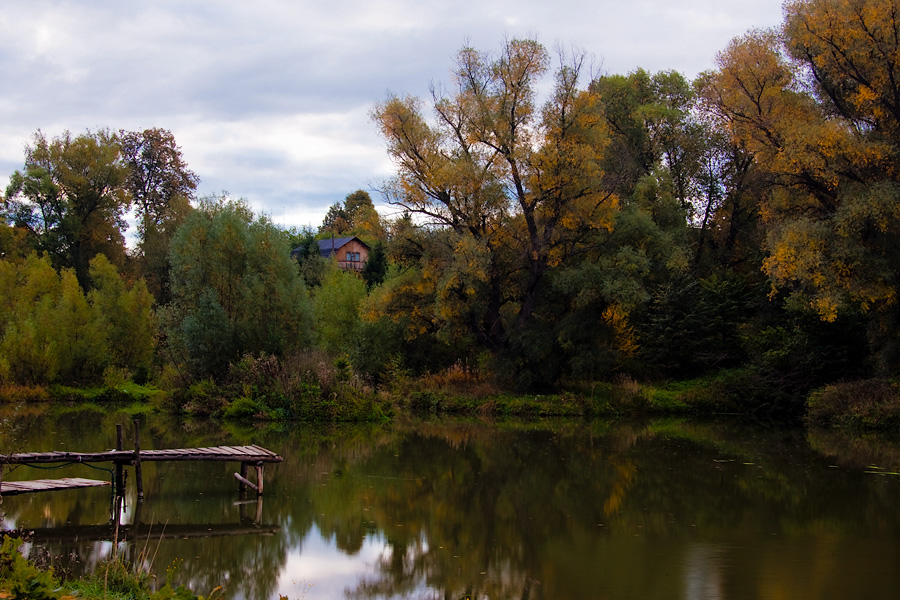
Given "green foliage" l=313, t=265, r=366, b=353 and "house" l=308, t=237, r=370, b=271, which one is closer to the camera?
"green foliage" l=313, t=265, r=366, b=353

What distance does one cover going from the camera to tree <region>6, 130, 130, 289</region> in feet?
147

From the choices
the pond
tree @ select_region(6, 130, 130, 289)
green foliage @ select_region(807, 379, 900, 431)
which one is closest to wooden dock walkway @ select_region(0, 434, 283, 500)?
the pond

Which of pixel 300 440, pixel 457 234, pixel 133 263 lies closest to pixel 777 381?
pixel 457 234

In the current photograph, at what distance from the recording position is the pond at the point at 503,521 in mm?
8781

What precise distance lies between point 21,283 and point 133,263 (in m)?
11.9

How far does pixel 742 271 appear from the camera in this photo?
34938 millimetres

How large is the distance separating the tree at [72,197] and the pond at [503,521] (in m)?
29.5

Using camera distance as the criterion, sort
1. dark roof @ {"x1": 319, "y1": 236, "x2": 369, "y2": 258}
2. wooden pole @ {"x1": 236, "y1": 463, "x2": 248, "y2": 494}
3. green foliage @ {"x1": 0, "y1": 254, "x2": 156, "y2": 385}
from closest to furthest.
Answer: wooden pole @ {"x1": 236, "y1": 463, "x2": 248, "y2": 494}, green foliage @ {"x1": 0, "y1": 254, "x2": 156, "y2": 385}, dark roof @ {"x1": 319, "y1": 236, "x2": 369, "y2": 258}

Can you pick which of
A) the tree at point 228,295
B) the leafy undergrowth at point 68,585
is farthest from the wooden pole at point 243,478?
the tree at point 228,295

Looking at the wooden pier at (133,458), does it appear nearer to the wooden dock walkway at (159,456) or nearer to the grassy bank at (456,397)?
the wooden dock walkway at (159,456)

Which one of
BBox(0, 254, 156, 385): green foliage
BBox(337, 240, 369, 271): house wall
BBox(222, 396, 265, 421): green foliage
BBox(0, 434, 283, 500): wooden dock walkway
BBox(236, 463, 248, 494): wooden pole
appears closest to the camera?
BBox(0, 434, 283, 500): wooden dock walkway

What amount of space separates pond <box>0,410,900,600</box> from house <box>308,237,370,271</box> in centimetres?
4888

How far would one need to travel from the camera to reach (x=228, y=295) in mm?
28188

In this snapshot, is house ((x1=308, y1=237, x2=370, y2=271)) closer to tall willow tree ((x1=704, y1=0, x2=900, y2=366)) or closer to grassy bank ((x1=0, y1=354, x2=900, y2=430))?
grassy bank ((x1=0, y1=354, x2=900, y2=430))
